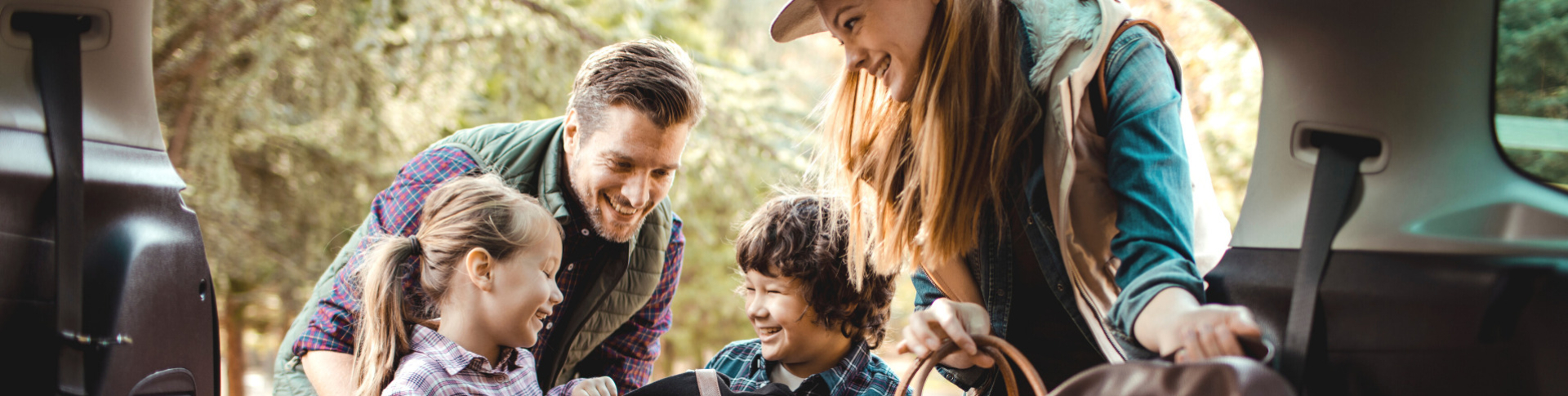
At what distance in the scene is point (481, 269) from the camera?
235 centimetres

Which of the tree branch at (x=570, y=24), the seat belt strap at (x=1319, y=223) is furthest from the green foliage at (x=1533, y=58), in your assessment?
the tree branch at (x=570, y=24)

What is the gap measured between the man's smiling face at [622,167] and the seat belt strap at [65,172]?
1.27m

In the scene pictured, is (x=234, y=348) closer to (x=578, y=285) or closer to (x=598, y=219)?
(x=578, y=285)

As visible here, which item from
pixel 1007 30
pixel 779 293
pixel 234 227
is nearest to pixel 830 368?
pixel 779 293

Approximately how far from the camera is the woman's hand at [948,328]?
1805 millimetres

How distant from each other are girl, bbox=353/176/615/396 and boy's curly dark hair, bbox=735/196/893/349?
546mm

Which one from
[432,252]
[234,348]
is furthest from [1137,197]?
[234,348]

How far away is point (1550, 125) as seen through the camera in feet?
3.97

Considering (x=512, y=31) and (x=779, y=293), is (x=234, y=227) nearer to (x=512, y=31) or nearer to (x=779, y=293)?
(x=512, y=31)

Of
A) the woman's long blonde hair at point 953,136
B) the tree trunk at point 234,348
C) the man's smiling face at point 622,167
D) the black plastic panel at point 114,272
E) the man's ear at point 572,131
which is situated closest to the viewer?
the black plastic panel at point 114,272

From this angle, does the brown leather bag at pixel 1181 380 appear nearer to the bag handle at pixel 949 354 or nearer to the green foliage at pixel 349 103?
the bag handle at pixel 949 354

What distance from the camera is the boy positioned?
2.66 m

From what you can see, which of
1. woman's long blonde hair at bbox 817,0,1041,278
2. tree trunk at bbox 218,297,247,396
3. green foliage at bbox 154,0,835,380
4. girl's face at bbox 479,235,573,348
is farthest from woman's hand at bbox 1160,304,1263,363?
tree trunk at bbox 218,297,247,396

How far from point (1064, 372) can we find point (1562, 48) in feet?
3.65
